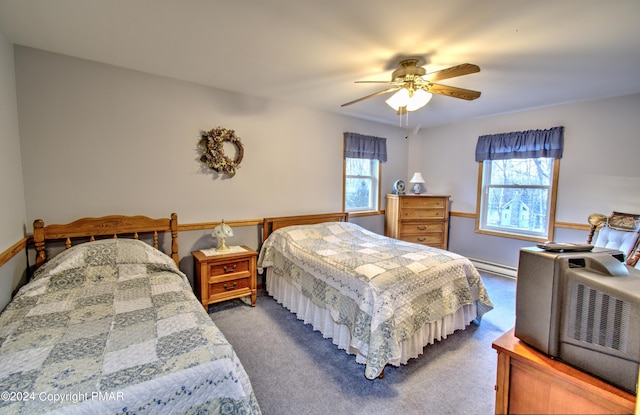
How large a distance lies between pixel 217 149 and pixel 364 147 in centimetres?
232

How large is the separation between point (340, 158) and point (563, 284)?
139 inches

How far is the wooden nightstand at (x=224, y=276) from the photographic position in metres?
2.85

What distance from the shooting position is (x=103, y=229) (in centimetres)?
255

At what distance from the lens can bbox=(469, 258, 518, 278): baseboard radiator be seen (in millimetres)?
4109

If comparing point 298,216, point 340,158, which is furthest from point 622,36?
point 298,216

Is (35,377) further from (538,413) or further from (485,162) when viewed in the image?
(485,162)

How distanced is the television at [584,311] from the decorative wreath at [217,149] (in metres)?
2.89

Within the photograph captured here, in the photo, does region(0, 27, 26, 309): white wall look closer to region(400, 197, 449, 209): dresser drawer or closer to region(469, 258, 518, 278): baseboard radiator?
region(400, 197, 449, 209): dresser drawer

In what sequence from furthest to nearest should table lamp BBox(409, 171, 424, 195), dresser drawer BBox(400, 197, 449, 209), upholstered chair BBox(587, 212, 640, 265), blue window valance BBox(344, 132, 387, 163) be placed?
table lamp BBox(409, 171, 424, 195) < dresser drawer BBox(400, 197, 449, 209) < blue window valance BBox(344, 132, 387, 163) < upholstered chair BBox(587, 212, 640, 265)

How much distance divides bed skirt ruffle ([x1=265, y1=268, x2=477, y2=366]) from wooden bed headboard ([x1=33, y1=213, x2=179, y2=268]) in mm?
1245

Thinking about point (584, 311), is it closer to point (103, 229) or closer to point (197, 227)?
point (197, 227)

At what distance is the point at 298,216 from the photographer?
382cm

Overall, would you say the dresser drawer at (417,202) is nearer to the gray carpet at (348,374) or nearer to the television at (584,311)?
the gray carpet at (348,374)

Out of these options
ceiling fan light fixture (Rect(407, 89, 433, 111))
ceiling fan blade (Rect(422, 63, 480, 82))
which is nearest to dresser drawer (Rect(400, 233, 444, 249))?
ceiling fan light fixture (Rect(407, 89, 433, 111))
